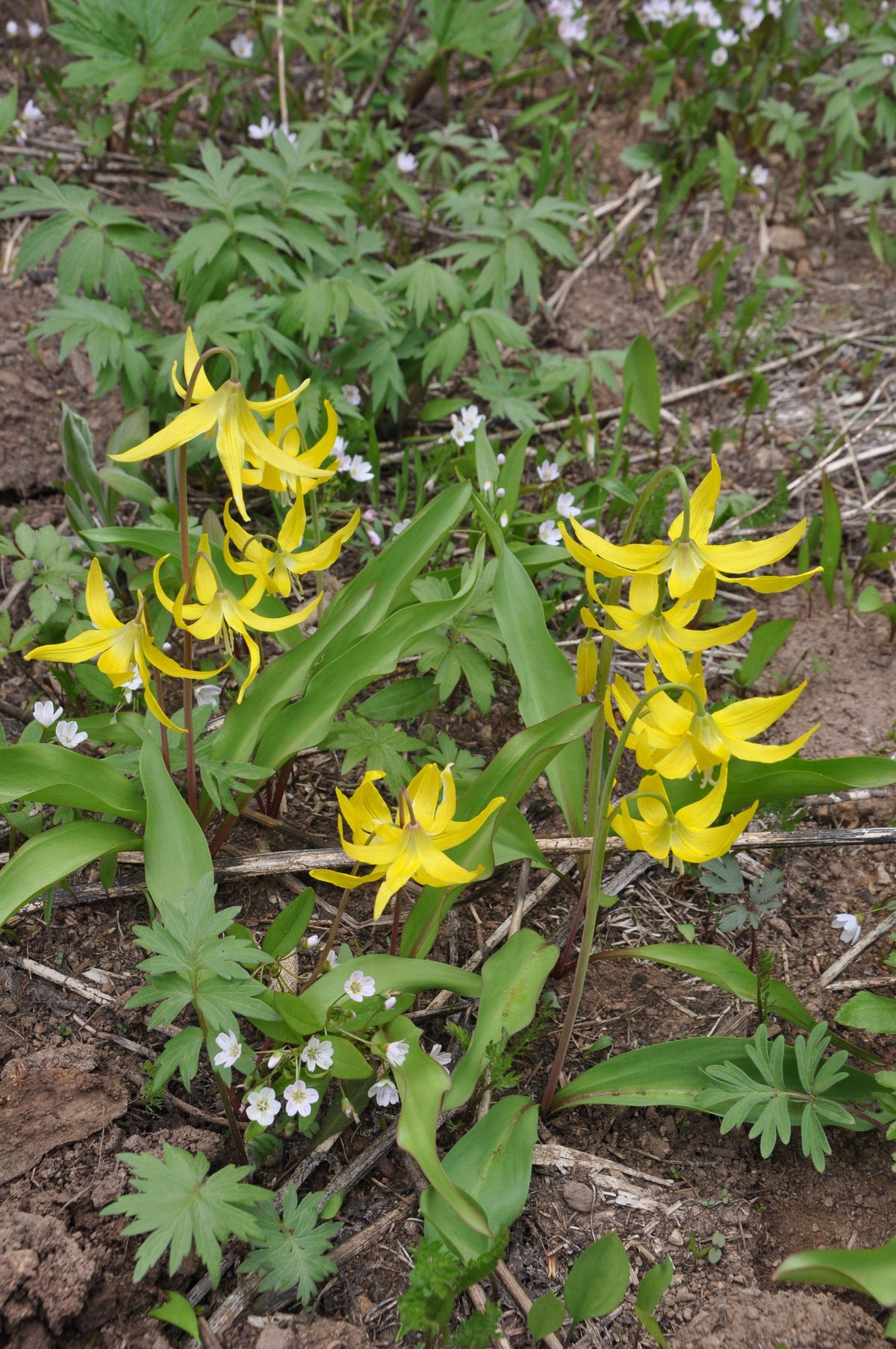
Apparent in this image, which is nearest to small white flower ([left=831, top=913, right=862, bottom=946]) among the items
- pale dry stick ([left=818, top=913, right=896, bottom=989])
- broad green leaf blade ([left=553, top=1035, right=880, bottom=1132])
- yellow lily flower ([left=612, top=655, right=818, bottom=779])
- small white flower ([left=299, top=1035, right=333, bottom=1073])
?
pale dry stick ([left=818, top=913, right=896, bottom=989])

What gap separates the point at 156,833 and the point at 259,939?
0.38 meters

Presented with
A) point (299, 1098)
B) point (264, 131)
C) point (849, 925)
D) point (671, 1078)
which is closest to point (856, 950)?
point (849, 925)

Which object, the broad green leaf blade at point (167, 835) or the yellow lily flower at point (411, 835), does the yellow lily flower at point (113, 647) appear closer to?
the broad green leaf blade at point (167, 835)

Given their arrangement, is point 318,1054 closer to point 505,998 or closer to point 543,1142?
point 505,998

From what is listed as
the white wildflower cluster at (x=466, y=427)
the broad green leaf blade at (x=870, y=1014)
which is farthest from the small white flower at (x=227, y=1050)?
the white wildflower cluster at (x=466, y=427)

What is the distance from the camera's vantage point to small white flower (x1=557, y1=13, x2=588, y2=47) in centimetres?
457

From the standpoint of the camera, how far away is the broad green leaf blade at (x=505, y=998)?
1911 mm

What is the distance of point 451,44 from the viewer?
13.2ft

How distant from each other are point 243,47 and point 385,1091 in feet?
13.8

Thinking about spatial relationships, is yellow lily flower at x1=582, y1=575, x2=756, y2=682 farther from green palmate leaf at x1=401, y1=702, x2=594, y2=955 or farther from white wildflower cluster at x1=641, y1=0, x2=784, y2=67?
white wildflower cluster at x1=641, y1=0, x2=784, y2=67

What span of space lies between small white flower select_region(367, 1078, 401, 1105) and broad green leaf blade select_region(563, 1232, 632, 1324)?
404mm

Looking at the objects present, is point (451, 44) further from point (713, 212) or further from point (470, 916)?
point (470, 916)

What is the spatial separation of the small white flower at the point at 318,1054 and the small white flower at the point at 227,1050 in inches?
4.6

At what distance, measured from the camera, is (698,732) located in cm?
171
